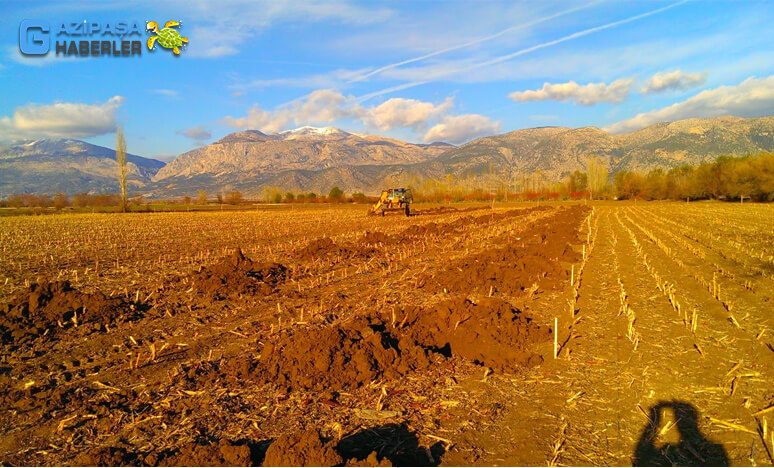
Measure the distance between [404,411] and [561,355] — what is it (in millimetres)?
2971

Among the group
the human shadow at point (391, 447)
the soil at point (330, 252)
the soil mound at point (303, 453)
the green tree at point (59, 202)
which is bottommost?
the human shadow at point (391, 447)

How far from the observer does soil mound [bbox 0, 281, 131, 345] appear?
7.70m

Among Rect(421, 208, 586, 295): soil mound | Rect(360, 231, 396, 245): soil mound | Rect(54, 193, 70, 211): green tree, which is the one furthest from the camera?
Rect(54, 193, 70, 211): green tree

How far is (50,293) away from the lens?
8953mm

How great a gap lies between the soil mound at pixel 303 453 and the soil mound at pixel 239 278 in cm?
697

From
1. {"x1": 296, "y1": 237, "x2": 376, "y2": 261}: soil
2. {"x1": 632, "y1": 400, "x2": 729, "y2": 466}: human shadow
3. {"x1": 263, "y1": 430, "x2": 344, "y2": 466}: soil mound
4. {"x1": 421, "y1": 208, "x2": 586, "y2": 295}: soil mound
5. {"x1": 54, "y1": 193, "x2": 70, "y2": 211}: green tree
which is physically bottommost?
{"x1": 632, "y1": 400, "x2": 729, "y2": 466}: human shadow

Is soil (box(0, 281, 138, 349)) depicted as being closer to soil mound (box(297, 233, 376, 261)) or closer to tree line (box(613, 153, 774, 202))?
soil mound (box(297, 233, 376, 261))

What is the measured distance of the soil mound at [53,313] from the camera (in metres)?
7.70

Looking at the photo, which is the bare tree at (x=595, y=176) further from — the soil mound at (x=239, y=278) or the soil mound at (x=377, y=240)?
the soil mound at (x=239, y=278)

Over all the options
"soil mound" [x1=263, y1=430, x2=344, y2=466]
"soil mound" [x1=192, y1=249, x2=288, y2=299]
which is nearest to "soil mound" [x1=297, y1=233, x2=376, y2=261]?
"soil mound" [x1=192, y1=249, x2=288, y2=299]

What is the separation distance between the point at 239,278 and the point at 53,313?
Answer: 3.96 m

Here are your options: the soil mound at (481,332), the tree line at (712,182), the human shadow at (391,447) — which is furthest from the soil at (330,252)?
the tree line at (712,182)

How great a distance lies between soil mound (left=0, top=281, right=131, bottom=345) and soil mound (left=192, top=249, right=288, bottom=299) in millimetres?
2053

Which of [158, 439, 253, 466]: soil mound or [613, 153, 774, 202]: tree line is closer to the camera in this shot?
[158, 439, 253, 466]: soil mound
